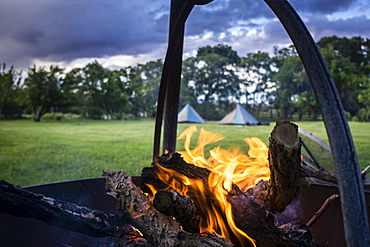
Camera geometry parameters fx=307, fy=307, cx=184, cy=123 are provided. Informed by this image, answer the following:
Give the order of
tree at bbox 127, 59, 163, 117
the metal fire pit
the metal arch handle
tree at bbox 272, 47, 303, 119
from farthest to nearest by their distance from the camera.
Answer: tree at bbox 272, 47, 303, 119 → tree at bbox 127, 59, 163, 117 → the metal fire pit → the metal arch handle

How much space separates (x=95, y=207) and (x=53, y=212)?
21.2 inches

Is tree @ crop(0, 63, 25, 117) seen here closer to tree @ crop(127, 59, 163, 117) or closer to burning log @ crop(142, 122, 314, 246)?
tree @ crop(127, 59, 163, 117)

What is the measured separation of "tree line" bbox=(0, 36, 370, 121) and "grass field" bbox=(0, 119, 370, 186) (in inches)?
21.7

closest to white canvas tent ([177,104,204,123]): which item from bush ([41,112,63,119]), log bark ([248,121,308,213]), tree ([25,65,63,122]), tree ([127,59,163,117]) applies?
tree ([127,59,163,117])

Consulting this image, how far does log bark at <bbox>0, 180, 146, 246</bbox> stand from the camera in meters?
0.97

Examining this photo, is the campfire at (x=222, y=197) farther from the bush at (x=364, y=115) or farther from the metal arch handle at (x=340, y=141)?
the bush at (x=364, y=115)

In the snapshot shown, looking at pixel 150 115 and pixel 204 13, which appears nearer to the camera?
pixel 204 13

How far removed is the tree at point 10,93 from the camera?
16.5 ft

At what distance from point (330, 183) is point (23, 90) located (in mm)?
5913

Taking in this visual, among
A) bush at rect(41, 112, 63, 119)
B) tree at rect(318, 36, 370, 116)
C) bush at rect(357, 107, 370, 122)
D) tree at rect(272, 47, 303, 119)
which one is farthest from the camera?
tree at rect(272, 47, 303, 119)

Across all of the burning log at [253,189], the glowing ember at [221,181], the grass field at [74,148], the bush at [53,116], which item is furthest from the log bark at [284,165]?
the bush at [53,116]

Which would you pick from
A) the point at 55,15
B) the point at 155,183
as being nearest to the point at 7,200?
the point at 155,183

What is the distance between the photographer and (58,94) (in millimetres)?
7094

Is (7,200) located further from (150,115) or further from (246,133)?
(150,115)
